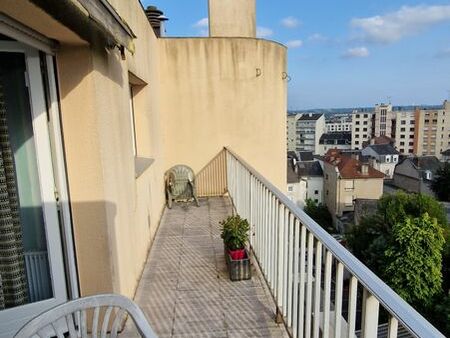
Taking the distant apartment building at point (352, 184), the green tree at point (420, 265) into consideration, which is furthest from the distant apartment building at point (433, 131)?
the green tree at point (420, 265)

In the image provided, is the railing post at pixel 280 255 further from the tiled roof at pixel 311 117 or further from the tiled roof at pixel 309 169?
the tiled roof at pixel 311 117

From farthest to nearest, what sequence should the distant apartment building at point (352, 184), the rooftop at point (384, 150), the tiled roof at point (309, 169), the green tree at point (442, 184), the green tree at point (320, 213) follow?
the rooftop at point (384, 150) < the tiled roof at point (309, 169) < the green tree at point (320, 213) < the distant apartment building at point (352, 184) < the green tree at point (442, 184)

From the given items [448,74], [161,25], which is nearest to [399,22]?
[161,25]

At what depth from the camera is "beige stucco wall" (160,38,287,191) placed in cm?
577

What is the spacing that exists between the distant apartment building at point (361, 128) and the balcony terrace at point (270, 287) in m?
75.1

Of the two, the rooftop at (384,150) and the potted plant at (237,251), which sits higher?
the potted plant at (237,251)

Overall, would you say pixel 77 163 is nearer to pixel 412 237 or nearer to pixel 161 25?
pixel 161 25

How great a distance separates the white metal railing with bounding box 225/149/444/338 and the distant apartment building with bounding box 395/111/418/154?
229 feet

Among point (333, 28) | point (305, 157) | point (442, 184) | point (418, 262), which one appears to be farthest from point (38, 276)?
point (305, 157)

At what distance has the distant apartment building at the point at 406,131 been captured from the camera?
6246 centimetres

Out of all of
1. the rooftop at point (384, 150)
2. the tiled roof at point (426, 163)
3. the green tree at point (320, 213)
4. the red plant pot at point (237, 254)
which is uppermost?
the red plant pot at point (237, 254)

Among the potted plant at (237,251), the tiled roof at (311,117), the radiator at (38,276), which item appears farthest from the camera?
the tiled roof at (311,117)

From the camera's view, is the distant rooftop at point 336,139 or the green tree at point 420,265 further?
the distant rooftop at point 336,139

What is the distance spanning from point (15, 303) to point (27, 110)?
1136mm
